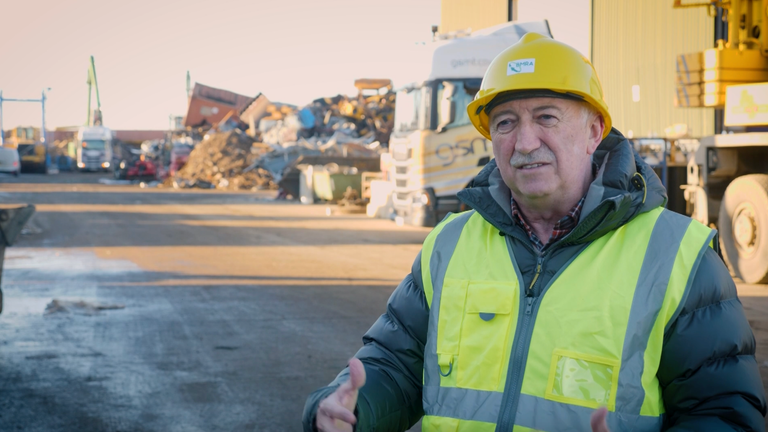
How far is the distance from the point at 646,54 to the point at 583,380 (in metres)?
24.4

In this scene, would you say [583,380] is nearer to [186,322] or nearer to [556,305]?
[556,305]

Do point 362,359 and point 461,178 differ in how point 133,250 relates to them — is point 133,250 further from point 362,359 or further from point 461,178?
point 362,359

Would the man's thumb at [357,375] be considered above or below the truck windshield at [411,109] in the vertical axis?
below

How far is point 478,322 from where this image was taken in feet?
7.88

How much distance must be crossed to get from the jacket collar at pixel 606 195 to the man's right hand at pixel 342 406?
2.03 feet

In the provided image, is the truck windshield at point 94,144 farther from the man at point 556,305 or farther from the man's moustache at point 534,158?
the man's moustache at point 534,158

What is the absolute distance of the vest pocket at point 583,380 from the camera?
86.5 inches

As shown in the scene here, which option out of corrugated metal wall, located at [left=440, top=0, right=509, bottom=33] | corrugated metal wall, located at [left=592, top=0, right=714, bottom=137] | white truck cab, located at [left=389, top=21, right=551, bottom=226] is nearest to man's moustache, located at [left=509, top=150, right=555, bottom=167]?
white truck cab, located at [left=389, top=21, right=551, bottom=226]

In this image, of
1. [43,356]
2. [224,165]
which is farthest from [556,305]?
[224,165]

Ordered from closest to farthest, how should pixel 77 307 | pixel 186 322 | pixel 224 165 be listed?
1. pixel 186 322
2. pixel 77 307
3. pixel 224 165

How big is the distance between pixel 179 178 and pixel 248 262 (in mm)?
30874

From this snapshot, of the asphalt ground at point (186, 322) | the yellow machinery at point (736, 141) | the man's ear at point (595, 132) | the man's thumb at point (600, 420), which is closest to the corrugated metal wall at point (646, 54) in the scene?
the asphalt ground at point (186, 322)

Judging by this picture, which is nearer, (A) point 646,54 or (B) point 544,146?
(B) point 544,146

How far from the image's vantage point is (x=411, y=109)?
53.5 ft
